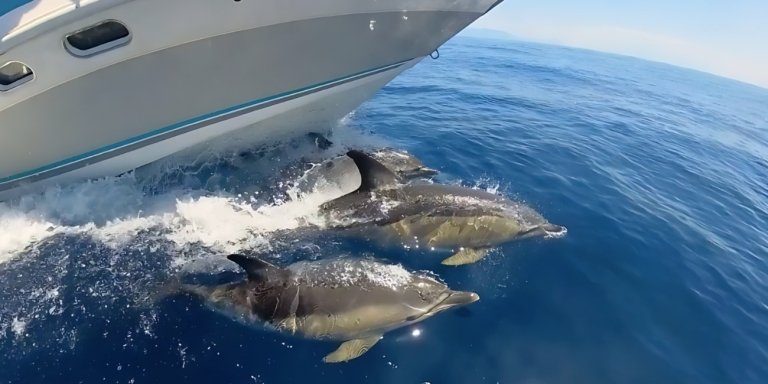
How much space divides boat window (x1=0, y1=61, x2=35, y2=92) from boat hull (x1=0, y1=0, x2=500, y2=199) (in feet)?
0.27

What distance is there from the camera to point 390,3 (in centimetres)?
727

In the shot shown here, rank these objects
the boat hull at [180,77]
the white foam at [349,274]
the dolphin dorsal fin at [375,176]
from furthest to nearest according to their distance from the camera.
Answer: the dolphin dorsal fin at [375,176], the boat hull at [180,77], the white foam at [349,274]

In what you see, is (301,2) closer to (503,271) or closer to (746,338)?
(503,271)

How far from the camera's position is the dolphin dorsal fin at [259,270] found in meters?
4.92

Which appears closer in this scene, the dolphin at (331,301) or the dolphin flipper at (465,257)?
the dolphin at (331,301)

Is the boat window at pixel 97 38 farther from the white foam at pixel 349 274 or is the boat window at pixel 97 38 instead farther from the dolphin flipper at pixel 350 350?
the dolphin flipper at pixel 350 350

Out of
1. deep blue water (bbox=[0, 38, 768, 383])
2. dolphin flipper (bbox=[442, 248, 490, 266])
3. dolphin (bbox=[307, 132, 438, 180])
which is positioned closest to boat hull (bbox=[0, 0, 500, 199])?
deep blue water (bbox=[0, 38, 768, 383])

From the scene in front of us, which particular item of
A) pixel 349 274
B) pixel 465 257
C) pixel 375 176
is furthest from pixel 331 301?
pixel 375 176

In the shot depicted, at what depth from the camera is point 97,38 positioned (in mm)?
5867

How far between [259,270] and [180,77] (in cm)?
334

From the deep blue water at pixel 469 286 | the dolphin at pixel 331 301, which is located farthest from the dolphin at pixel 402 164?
the dolphin at pixel 331 301

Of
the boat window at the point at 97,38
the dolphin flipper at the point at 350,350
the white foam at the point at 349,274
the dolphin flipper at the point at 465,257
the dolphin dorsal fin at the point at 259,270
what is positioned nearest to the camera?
the dolphin flipper at the point at 350,350

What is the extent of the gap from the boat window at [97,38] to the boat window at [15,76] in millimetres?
641

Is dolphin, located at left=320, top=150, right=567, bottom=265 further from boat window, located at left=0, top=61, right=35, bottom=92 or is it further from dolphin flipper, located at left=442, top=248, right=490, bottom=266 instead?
boat window, located at left=0, top=61, right=35, bottom=92
